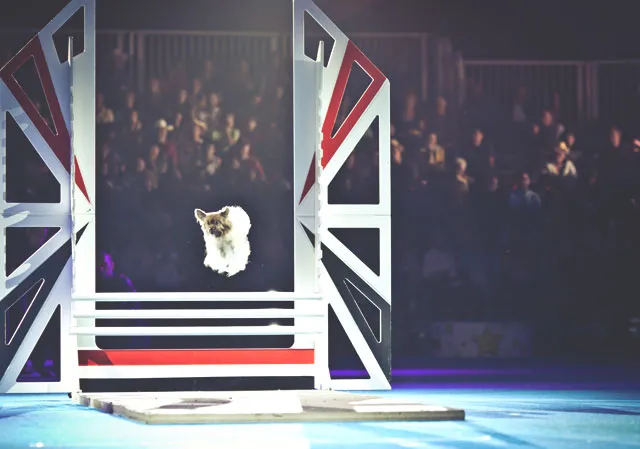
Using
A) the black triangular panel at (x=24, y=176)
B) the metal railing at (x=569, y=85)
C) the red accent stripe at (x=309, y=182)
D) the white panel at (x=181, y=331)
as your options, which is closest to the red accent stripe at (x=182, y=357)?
the white panel at (x=181, y=331)

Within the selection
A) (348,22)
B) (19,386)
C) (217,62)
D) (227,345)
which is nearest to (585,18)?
(348,22)

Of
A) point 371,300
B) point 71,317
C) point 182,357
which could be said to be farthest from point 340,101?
point 71,317

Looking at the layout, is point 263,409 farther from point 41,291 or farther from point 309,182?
point 41,291

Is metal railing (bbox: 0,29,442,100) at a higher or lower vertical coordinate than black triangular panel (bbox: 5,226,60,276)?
higher

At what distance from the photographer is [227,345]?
25.9ft

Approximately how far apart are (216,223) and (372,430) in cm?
234

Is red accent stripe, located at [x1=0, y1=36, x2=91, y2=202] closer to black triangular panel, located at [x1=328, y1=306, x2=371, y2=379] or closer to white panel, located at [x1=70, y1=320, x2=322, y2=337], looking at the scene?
white panel, located at [x1=70, y1=320, x2=322, y2=337]

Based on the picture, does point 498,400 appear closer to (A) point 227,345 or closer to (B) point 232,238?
(B) point 232,238

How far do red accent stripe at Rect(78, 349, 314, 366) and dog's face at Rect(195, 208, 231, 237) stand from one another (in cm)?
75

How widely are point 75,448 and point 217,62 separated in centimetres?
640

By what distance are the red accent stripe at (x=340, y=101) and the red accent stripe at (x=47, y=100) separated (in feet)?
5.19

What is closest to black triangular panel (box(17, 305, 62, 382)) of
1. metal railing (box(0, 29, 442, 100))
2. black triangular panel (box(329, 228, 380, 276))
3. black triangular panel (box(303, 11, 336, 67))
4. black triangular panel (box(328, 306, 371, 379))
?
black triangular panel (box(328, 306, 371, 379))

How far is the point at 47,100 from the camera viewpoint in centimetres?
668

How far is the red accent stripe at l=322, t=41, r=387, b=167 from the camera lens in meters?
6.88
